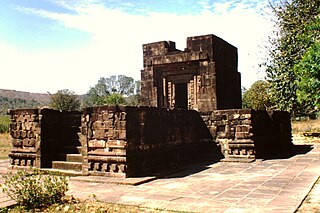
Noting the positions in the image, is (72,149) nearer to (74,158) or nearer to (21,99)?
(74,158)

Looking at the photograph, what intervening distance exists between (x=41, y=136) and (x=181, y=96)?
23.4ft

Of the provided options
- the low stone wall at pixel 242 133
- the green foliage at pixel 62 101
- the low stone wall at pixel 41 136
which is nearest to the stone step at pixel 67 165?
the low stone wall at pixel 41 136

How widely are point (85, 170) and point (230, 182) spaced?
3387mm

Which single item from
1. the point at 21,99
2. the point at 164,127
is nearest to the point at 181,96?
the point at 164,127

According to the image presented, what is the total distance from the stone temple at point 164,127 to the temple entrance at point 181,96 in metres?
0.05

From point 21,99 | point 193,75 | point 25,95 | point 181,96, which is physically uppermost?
point 25,95

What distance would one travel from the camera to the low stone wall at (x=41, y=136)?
8.62 m

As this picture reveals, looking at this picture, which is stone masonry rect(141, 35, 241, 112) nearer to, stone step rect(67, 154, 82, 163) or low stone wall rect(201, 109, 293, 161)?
low stone wall rect(201, 109, 293, 161)

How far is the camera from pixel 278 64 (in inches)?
672

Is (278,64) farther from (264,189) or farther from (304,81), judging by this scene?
(264,189)

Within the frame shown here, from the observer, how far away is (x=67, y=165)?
804cm

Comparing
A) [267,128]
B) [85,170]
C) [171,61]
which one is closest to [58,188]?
[85,170]

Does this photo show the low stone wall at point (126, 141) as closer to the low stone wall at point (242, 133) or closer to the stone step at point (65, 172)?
the stone step at point (65, 172)

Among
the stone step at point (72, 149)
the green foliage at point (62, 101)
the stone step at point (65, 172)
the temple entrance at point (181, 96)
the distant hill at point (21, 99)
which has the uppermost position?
the distant hill at point (21, 99)
